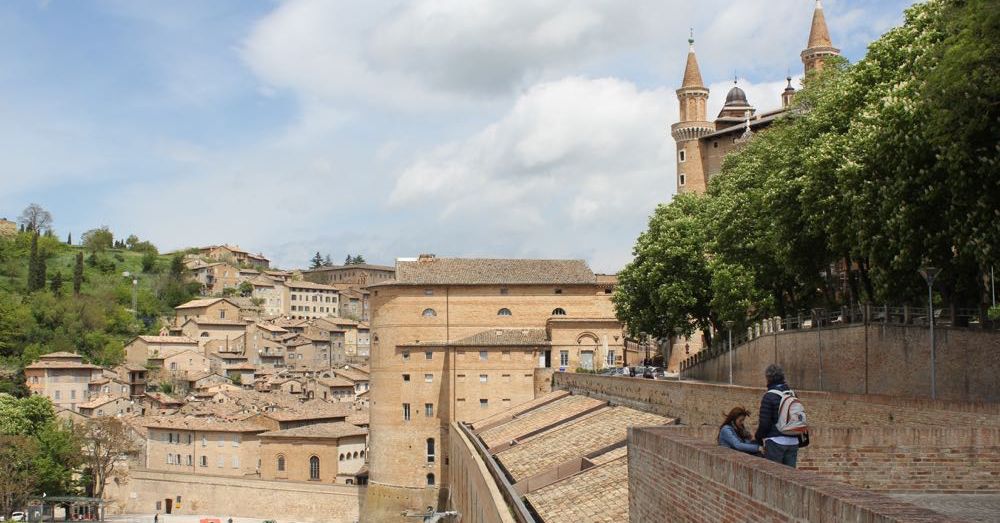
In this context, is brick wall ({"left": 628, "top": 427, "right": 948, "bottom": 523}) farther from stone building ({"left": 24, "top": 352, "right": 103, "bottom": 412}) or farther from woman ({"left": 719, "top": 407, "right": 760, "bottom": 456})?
stone building ({"left": 24, "top": 352, "right": 103, "bottom": 412})

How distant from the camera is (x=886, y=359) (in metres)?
22.4

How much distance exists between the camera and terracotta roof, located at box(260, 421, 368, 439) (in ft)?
205

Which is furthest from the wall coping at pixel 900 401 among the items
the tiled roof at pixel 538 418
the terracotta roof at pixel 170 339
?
the terracotta roof at pixel 170 339

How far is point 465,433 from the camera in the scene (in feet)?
133

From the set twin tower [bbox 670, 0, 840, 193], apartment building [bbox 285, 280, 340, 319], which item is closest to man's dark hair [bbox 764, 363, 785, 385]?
twin tower [bbox 670, 0, 840, 193]

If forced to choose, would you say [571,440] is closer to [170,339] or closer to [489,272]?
[489,272]

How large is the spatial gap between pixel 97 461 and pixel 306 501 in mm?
13924

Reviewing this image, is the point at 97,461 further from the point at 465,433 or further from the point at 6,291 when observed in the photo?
the point at 6,291

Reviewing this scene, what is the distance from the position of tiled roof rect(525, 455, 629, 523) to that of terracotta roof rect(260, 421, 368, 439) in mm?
44109

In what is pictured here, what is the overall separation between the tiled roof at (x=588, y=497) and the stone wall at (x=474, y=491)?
28.4 inches

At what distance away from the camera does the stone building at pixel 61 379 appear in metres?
89.2

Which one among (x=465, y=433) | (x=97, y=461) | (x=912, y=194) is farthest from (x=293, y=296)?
(x=912, y=194)

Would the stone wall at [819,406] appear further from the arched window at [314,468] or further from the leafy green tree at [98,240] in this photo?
the leafy green tree at [98,240]

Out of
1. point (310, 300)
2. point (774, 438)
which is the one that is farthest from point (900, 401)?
point (310, 300)
